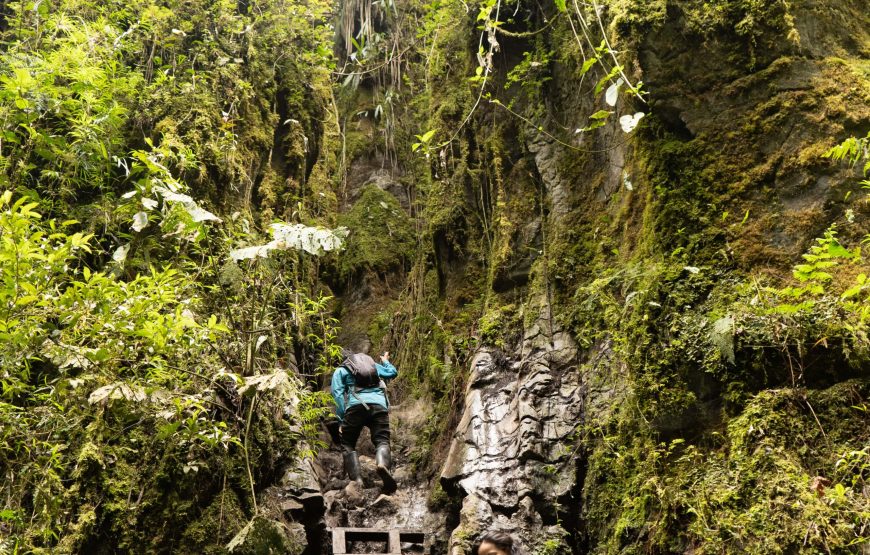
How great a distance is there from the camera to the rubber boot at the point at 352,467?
23.4ft

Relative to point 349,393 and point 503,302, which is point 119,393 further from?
point 503,302

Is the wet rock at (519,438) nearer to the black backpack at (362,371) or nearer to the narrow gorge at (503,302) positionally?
the narrow gorge at (503,302)

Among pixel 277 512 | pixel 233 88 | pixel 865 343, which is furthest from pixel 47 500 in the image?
pixel 233 88

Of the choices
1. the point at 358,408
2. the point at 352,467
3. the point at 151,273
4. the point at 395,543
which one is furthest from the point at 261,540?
the point at 151,273

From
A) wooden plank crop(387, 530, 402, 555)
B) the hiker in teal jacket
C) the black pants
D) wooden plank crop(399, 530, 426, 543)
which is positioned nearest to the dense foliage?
the hiker in teal jacket

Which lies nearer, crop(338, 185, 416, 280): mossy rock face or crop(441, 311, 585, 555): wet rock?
crop(441, 311, 585, 555): wet rock

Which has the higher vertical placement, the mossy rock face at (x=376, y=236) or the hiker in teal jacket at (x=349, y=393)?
the mossy rock face at (x=376, y=236)

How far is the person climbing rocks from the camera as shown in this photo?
725 centimetres

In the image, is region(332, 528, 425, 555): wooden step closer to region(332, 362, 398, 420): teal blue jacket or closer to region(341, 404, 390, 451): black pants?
region(341, 404, 390, 451): black pants

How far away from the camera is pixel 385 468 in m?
6.95

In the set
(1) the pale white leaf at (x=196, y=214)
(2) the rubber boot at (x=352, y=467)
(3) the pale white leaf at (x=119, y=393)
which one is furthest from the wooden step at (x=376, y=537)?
(1) the pale white leaf at (x=196, y=214)

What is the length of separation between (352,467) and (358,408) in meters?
0.68

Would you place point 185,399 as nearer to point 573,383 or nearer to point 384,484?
point 384,484

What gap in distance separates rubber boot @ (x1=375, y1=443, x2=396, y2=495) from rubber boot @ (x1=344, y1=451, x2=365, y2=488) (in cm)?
29
